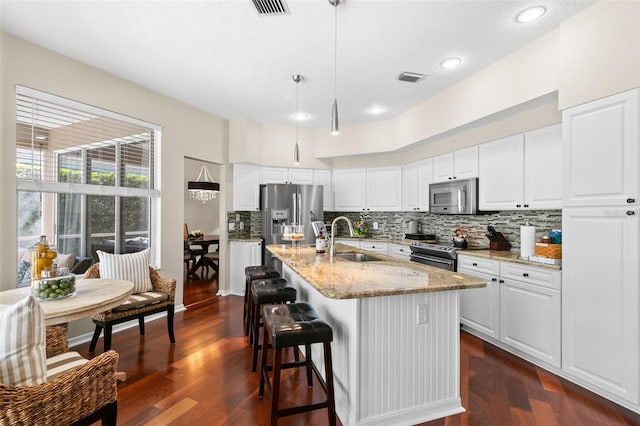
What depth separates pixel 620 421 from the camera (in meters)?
1.91

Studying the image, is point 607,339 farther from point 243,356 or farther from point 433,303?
point 243,356

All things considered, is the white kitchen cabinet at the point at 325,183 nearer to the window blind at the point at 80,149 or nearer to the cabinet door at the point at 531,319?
the window blind at the point at 80,149

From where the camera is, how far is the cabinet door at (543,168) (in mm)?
2812

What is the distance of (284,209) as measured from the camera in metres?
4.94

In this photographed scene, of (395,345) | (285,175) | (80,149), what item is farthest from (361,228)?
(80,149)

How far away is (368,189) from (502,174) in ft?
7.61

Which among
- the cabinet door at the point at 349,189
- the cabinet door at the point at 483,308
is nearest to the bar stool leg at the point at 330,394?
the cabinet door at the point at 483,308

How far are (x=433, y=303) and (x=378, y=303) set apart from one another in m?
0.39

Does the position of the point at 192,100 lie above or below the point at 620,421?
above

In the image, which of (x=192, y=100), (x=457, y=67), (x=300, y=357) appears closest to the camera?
(x=300, y=357)

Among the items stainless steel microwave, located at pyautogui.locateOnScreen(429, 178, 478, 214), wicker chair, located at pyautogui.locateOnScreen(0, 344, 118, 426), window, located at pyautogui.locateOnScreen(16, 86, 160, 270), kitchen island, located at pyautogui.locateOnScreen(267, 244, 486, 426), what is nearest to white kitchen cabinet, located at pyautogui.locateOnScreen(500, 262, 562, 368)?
stainless steel microwave, located at pyautogui.locateOnScreen(429, 178, 478, 214)

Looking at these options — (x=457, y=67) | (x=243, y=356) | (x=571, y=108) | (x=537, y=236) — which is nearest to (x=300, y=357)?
(x=243, y=356)

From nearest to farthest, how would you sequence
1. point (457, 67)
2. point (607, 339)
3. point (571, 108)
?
point (607, 339)
point (571, 108)
point (457, 67)

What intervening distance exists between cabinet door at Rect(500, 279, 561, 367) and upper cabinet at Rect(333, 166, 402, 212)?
244 cm
